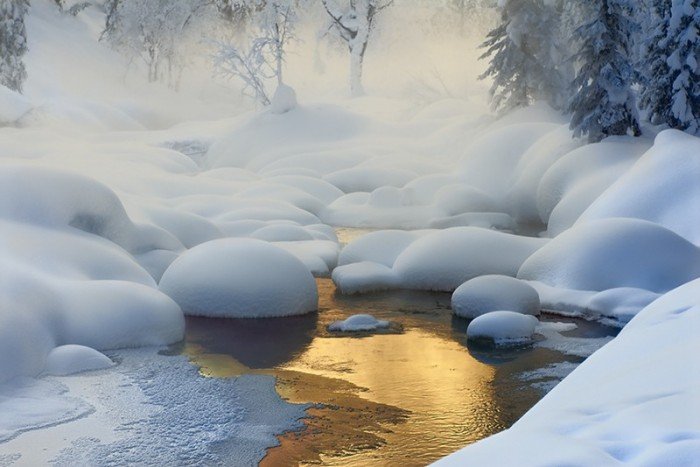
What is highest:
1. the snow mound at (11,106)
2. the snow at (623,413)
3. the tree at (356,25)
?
the tree at (356,25)

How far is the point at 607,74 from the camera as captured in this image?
18391 millimetres

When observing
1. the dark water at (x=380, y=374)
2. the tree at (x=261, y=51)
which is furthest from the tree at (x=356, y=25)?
the dark water at (x=380, y=374)

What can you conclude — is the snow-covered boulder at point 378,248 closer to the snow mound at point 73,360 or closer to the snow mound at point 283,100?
the snow mound at point 73,360

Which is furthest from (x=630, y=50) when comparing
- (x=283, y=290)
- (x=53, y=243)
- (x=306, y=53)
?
(x=306, y=53)

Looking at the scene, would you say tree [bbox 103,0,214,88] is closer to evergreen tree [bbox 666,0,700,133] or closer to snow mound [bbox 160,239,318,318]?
evergreen tree [bbox 666,0,700,133]

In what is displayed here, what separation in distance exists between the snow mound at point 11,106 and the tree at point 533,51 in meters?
15.2

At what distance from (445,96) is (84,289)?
77.9 feet

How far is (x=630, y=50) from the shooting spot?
18891 millimetres

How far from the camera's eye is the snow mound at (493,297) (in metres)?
11.5

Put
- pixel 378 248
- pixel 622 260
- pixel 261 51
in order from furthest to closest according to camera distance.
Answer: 1. pixel 261 51
2. pixel 378 248
3. pixel 622 260

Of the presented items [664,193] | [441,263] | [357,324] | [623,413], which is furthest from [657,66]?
[623,413]

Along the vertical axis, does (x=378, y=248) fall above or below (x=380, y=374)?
above

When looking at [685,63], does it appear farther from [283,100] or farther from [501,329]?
[283,100]

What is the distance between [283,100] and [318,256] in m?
A: 13.8
